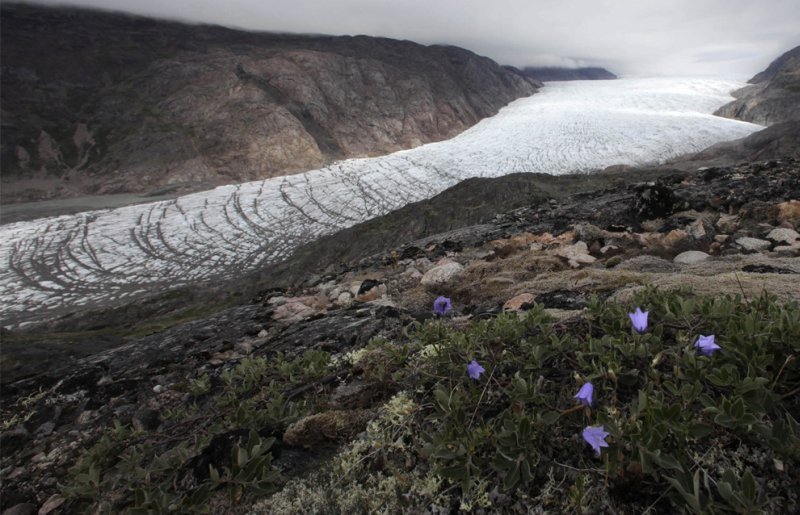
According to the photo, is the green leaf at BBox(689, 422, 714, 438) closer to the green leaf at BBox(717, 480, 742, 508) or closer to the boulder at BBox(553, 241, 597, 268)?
the green leaf at BBox(717, 480, 742, 508)

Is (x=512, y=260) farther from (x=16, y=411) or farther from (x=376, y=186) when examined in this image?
(x=376, y=186)

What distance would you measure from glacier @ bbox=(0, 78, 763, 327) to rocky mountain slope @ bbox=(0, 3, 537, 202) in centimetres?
1251

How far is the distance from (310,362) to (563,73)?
476ft

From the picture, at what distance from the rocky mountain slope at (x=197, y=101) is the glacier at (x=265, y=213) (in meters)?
12.5

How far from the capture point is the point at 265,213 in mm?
26641

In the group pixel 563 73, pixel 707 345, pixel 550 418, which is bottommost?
pixel 550 418

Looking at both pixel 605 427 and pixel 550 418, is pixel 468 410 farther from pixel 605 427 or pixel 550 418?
pixel 605 427

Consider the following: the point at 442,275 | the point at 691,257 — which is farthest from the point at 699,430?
the point at 442,275

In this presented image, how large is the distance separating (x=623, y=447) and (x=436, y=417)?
776mm

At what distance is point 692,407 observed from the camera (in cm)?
168

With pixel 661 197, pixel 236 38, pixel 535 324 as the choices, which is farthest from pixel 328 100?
pixel 535 324

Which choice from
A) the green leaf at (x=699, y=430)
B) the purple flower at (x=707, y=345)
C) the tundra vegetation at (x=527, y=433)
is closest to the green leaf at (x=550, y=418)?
the tundra vegetation at (x=527, y=433)

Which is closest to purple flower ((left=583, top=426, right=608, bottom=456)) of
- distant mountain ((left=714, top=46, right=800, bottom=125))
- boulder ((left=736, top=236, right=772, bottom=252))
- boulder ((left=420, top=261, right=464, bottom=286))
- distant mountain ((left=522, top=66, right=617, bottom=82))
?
boulder ((left=420, top=261, right=464, bottom=286))

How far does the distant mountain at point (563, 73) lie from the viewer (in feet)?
384
